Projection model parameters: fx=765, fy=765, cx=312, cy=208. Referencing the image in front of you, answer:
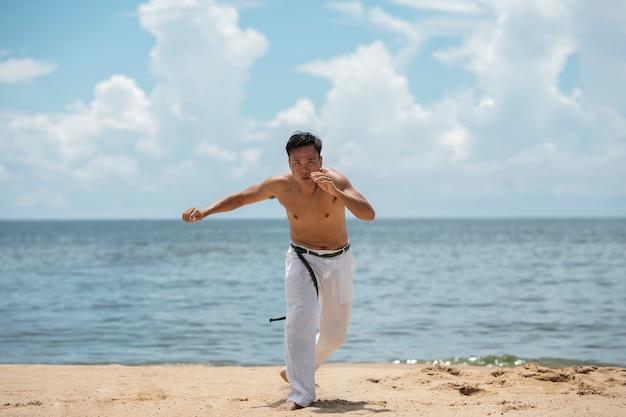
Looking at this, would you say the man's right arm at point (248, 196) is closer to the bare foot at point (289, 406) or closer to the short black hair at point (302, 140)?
the short black hair at point (302, 140)

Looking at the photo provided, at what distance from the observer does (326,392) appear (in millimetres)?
7246

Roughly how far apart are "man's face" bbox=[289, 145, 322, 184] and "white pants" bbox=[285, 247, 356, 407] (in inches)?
25.7

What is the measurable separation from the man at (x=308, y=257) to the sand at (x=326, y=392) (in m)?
0.44

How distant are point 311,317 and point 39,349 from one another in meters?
7.16

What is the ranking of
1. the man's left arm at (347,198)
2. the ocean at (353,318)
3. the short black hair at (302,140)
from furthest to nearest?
1. the ocean at (353,318)
2. the short black hair at (302,140)
3. the man's left arm at (347,198)

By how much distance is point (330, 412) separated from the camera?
6141mm

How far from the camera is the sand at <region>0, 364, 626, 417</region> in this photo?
6254mm

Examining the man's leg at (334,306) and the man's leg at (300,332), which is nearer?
the man's leg at (300,332)

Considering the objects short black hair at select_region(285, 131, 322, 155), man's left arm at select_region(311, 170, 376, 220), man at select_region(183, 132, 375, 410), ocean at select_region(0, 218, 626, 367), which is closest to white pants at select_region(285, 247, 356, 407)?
man at select_region(183, 132, 375, 410)

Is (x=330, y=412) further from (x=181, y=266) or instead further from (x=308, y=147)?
(x=181, y=266)

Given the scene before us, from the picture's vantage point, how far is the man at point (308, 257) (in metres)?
6.28

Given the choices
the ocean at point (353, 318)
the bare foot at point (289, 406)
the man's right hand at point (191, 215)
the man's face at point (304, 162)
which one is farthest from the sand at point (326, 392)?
the ocean at point (353, 318)

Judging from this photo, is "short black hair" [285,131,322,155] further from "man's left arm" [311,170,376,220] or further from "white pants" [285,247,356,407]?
"white pants" [285,247,356,407]

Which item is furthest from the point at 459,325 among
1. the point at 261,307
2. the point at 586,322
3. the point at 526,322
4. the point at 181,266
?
the point at 181,266
